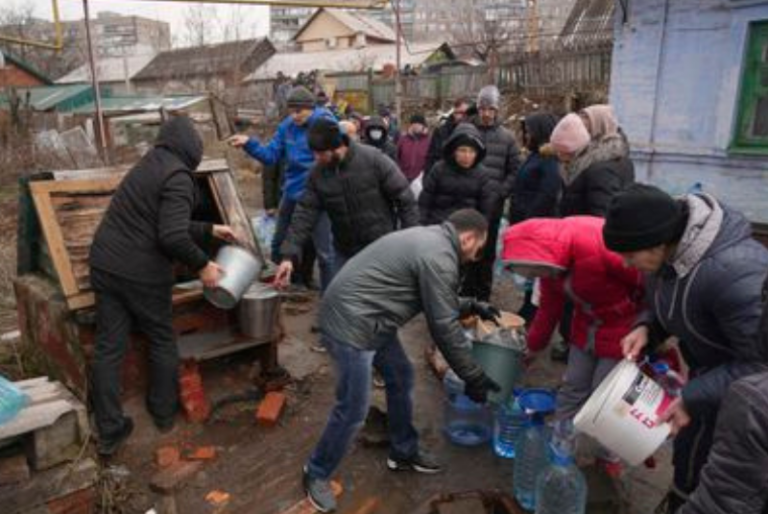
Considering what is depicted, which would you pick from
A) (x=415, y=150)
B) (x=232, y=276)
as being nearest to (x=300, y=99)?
(x=415, y=150)

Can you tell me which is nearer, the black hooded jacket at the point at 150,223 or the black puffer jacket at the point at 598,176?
the black hooded jacket at the point at 150,223

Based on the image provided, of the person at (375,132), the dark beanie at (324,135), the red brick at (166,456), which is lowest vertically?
the red brick at (166,456)

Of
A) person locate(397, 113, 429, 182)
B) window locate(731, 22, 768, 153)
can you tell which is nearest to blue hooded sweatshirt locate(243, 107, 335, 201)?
person locate(397, 113, 429, 182)

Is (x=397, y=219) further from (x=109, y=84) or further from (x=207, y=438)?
(x=109, y=84)

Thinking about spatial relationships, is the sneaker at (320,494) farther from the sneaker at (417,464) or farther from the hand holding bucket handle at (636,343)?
the hand holding bucket handle at (636,343)

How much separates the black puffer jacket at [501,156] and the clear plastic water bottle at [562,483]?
273cm

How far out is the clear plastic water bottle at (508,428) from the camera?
11.8 feet

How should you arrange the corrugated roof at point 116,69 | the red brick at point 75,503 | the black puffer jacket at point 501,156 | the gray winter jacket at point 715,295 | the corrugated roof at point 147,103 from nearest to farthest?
the gray winter jacket at point 715,295 → the red brick at point 75,503 → the black puffer jacket at point 501,156 → the corrugated roof at point 147,103 → the corrugated roof at point 116,69

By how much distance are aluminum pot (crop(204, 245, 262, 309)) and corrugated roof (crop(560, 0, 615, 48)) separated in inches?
550

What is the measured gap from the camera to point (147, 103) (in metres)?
19.8

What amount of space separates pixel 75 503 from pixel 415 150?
213 inches

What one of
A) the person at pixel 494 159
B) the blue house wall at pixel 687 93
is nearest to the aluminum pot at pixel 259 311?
Result: the person at pixel 494 159

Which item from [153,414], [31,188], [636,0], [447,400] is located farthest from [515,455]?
[636,0]

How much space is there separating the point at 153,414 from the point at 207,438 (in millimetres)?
380
